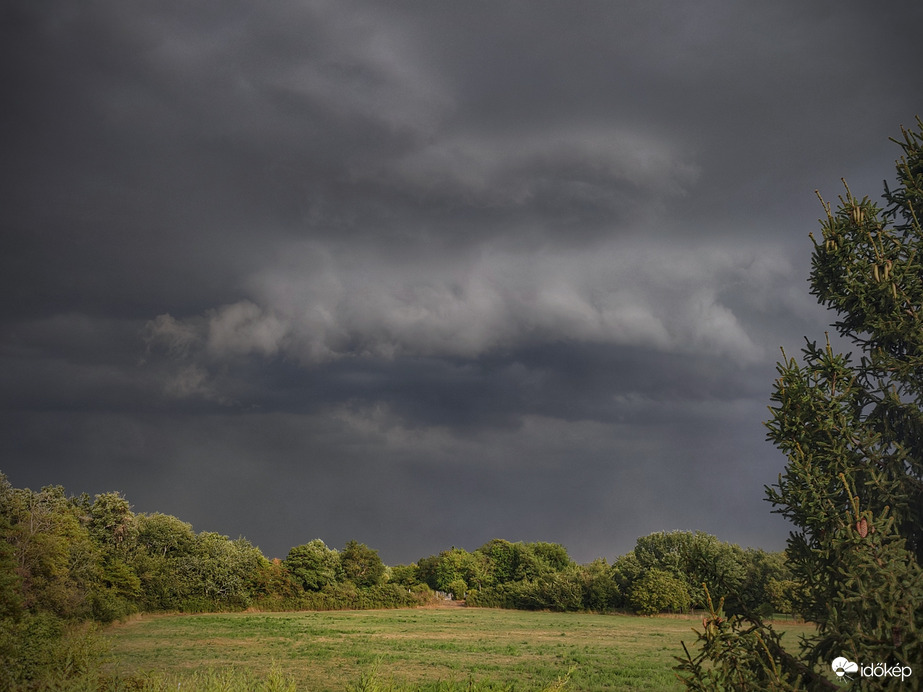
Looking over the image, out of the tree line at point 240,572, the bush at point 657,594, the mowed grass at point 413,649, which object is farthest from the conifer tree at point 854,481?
the bush at point 657,594

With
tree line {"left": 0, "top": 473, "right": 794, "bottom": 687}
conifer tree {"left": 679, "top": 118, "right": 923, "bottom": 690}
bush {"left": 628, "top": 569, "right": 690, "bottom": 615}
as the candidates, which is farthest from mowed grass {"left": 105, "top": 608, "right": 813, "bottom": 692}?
conifer tree {"left": 679, "top": 118, "right": 923, "bottom": 690}

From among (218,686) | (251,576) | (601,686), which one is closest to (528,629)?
(601,686)

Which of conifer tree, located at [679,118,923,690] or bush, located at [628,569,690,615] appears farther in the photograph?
bush, located at [628,569,690,615]

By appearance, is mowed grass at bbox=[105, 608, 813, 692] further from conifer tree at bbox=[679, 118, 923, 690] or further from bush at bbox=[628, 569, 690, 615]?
conifer tree at bbox=[679, 118, 923, 690]

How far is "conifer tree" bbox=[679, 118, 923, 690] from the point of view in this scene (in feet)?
19.9

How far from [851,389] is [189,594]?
84.7m

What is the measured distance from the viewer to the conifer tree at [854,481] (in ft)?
19.9

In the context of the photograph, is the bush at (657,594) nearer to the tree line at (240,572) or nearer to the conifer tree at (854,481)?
the tree line at (240,572)

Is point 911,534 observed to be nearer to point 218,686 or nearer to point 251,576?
point 218,686

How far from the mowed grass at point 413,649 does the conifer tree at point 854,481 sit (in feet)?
40.8

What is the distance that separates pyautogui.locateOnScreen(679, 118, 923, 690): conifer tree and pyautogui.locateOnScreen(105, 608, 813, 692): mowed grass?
12.4m

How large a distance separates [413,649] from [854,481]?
39.5m

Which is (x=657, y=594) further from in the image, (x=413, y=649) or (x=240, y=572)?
(x=240, y=572)

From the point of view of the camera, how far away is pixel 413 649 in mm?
40469
